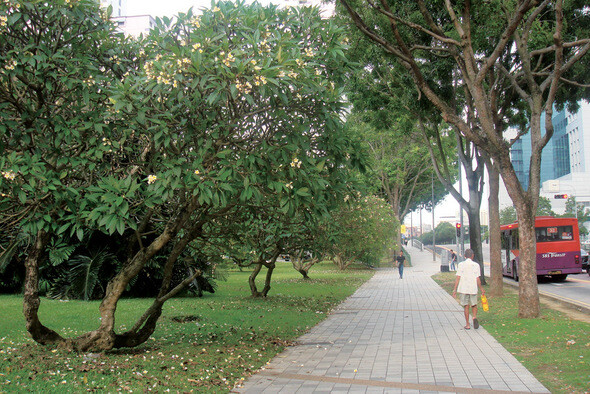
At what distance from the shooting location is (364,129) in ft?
133

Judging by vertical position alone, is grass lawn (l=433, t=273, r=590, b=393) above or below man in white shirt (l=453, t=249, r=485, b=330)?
below

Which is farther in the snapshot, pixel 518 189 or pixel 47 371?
pixel 518 189

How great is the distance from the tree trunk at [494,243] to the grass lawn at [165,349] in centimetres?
521

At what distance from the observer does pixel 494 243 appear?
17.8 meters

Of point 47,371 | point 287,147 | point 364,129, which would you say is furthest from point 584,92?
point 364,129

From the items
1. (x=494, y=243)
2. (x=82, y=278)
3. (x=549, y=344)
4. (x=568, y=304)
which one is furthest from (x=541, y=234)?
(x=82, y=278)

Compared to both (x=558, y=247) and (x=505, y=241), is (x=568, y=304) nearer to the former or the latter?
(x=558, y=247)

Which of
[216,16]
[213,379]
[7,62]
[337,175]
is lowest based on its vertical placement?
[213,379]

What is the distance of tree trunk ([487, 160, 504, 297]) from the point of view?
17.3 m

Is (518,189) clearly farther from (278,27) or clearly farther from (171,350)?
(171,350)

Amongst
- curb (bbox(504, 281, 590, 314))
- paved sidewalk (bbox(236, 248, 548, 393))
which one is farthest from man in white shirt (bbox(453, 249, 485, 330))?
curb (bbox(504, 281, 590, 314))

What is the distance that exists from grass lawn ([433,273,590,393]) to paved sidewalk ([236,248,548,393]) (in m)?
0.22

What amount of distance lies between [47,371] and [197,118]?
3387mm

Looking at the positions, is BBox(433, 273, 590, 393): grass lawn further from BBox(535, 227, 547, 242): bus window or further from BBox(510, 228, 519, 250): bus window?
BBox(510, 228, 519, 250): bus window
